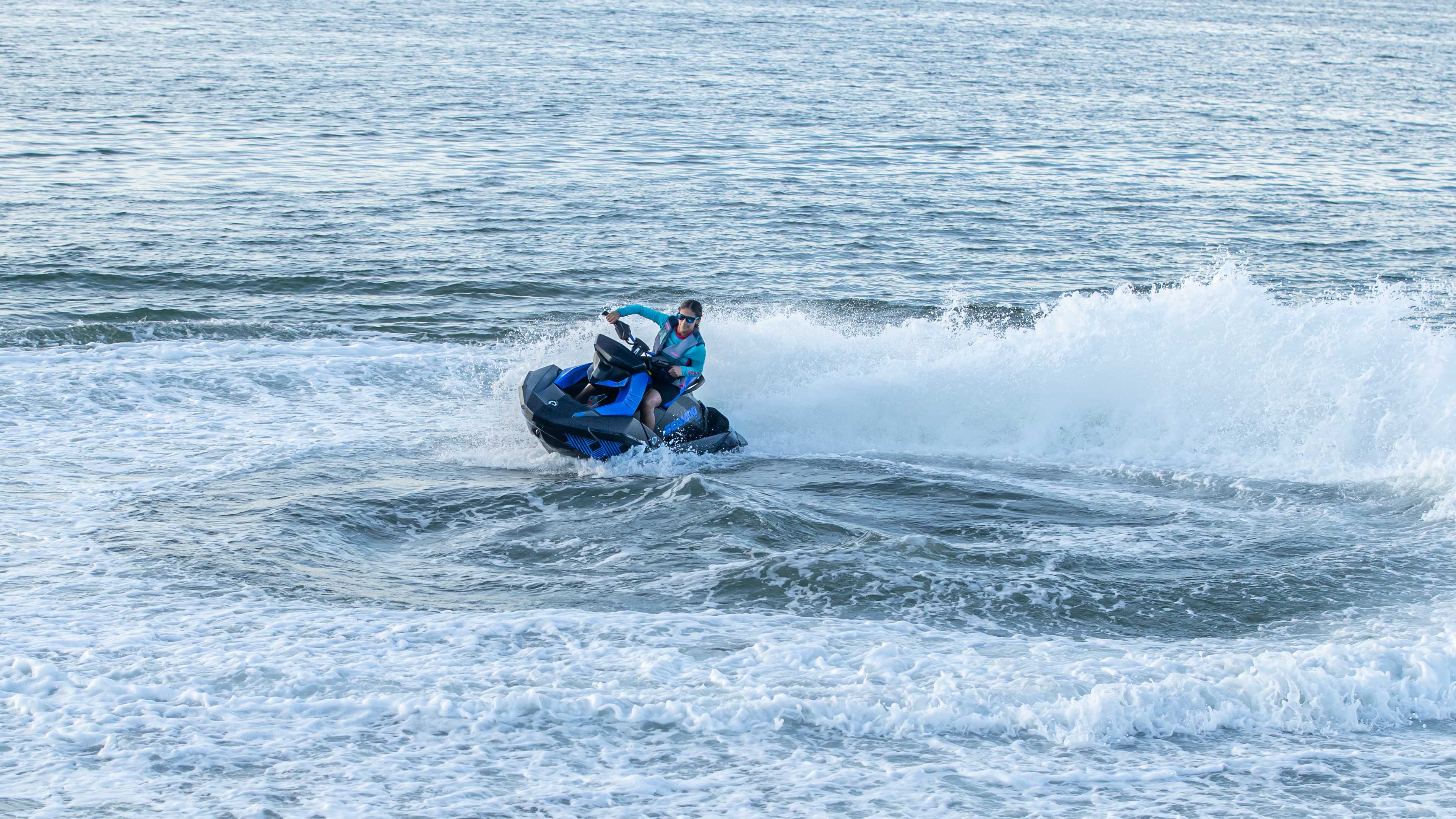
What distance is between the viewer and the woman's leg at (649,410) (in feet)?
38.7

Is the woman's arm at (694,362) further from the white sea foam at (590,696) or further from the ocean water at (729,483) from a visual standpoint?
the ocean water at (729,483)

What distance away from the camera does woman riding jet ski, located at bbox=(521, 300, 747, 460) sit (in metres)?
11.4

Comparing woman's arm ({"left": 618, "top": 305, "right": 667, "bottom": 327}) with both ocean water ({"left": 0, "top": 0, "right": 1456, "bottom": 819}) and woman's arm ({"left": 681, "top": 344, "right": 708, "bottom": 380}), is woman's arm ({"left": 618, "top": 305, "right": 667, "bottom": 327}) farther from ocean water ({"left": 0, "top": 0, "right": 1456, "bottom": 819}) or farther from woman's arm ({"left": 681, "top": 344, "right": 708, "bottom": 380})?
ocean water ({"left": 0, "top": 0, "right": 1456, "bottom": 819})

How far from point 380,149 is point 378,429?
1692cm

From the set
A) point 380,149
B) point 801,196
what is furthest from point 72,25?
point 801,196

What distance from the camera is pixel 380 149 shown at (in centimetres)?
2784

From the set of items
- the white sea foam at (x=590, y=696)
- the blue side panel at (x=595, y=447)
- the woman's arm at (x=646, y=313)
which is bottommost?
the white sea foam at (x=590, y=696)

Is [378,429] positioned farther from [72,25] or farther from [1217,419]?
[72,25]

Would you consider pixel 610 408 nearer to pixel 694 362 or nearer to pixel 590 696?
Result: pixel 694 362

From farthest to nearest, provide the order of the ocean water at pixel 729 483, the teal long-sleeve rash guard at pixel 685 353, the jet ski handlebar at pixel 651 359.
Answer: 1. the teal long-sleeve rash guard at pixel 685 353
2. the jet ski handlebar at pixel 651 359
3. the ocean water at pixel 729 483

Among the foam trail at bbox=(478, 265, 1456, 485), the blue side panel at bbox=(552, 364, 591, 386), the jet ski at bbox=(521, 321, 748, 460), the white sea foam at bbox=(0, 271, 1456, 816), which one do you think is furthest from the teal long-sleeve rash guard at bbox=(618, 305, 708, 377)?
the foam trail at bbox=(478, 265, 1456, 485)

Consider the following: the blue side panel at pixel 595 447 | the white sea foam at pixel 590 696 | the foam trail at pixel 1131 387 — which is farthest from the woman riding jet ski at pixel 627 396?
the foam trail at pixel 1131 387

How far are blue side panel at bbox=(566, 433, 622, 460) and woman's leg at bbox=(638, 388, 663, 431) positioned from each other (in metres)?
0.40

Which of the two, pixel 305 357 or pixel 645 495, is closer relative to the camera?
pixel 645 495
